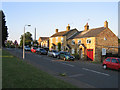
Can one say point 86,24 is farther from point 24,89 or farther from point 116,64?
point 24,89

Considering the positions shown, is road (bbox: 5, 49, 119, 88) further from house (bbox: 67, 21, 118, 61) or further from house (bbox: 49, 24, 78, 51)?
house (bbox: 49, 24, 78, 51)

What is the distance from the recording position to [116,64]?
52.4 feet

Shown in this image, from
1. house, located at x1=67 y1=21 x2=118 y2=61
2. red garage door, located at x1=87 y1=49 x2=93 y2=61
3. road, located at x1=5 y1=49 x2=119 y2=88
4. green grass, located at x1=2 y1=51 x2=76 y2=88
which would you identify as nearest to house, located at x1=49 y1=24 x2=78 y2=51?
house, located at x1=67 y1=21 x2=118 y2=61

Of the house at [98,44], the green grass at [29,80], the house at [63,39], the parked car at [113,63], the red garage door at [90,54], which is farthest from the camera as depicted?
the house at [63,39]

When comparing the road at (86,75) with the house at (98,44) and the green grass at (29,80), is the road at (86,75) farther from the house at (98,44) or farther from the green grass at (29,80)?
the house at (98,44)

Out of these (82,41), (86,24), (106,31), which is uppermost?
(86,24)

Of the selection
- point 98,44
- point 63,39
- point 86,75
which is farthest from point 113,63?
point 63,39

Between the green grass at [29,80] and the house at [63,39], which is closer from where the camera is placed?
the green grass at [29,80]

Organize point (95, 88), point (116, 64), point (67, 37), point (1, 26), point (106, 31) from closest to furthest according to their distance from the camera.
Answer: point (95, 88), point (116, 64), point (106, 31), point (1, 26), point (67, 37)

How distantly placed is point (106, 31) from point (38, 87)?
2751cm

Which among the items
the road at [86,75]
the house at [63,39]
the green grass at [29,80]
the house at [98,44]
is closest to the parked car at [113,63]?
the road at [86,75]

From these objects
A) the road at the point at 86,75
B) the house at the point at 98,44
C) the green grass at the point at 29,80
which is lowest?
the road at the point at 86,75

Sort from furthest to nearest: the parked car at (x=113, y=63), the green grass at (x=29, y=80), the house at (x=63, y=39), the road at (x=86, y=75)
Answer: the house at (x=63, y=39) → the parked car at (x=113, y=63) → the road at (x=86, y=75) → the green grass at (x=29, y=80)

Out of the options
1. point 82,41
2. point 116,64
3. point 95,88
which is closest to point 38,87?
point 95,88
